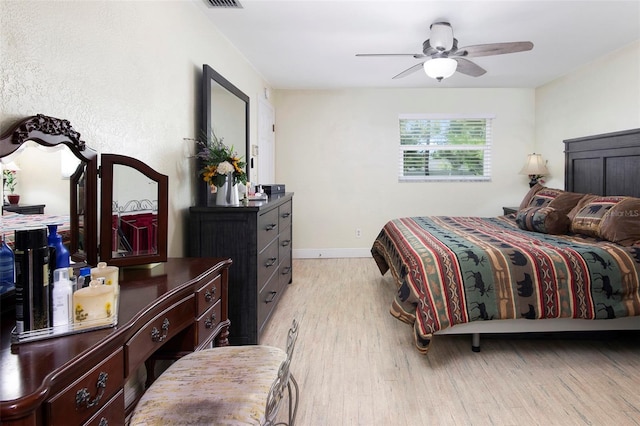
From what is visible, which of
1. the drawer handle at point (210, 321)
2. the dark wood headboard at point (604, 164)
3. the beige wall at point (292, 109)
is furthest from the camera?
the dark wood headboard at point (604, 164)

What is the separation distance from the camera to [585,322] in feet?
9.00

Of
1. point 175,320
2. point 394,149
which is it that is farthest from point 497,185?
point 175,320

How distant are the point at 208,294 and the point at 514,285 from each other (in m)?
1.89

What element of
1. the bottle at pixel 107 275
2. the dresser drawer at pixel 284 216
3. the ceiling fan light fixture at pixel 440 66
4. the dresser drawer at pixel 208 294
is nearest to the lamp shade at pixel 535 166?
the ceiling fan light fixture at pixel 440 66

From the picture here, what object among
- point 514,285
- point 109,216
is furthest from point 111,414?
point 514,285

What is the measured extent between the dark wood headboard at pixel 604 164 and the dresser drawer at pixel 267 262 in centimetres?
319

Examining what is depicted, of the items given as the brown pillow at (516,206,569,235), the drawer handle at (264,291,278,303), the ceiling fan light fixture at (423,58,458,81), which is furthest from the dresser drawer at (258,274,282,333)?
the brown pillow at (516,206,569,235)

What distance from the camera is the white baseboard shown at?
19.6ft

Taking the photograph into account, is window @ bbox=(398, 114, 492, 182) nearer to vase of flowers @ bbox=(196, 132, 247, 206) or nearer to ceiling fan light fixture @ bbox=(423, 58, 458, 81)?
ceiling fan light fixture @ bbox=(423, 58, 458, 81)

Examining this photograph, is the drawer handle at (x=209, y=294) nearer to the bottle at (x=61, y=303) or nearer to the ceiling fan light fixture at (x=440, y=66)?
the bottle at (x=61, y=303)

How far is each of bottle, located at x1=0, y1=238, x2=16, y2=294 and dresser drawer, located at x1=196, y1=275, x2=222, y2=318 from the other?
25.8 inches

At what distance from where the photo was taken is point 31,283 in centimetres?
108

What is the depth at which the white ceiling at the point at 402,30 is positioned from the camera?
2.98 meters

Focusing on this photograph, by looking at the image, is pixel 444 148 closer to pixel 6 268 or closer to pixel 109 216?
pixel 109 216
